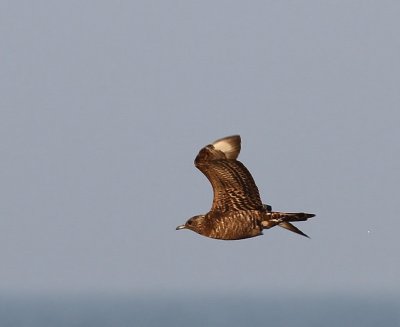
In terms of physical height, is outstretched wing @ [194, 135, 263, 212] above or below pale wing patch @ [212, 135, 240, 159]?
below

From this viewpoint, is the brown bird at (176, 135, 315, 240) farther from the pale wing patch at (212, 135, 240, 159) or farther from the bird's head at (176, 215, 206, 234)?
the bird's head at (176, 215, 206, 234)

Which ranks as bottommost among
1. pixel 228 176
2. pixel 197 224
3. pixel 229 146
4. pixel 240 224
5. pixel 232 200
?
pixel 240 224

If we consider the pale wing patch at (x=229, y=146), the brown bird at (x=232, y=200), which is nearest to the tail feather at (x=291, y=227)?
the brown bird at (x=232, y=200)

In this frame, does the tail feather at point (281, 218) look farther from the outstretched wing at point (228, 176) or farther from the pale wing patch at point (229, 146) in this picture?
the pale wing patch at point (229, 146)

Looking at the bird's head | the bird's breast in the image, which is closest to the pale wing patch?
the bird's breast

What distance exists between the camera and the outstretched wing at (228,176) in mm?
26875

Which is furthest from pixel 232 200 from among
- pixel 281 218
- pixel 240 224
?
pixel 281 218

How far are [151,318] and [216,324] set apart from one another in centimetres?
1966

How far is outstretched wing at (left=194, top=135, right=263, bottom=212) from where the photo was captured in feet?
88.2

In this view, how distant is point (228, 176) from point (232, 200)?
21.3 inches

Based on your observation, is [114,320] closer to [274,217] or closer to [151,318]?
[151,318]

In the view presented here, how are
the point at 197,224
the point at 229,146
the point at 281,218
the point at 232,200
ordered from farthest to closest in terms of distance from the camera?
the point at 197,224, the point at 232,200, the point at 281,218, the point at 229,146

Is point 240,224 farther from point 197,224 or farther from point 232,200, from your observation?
point 197,224

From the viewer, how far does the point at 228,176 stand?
27.3 meters
